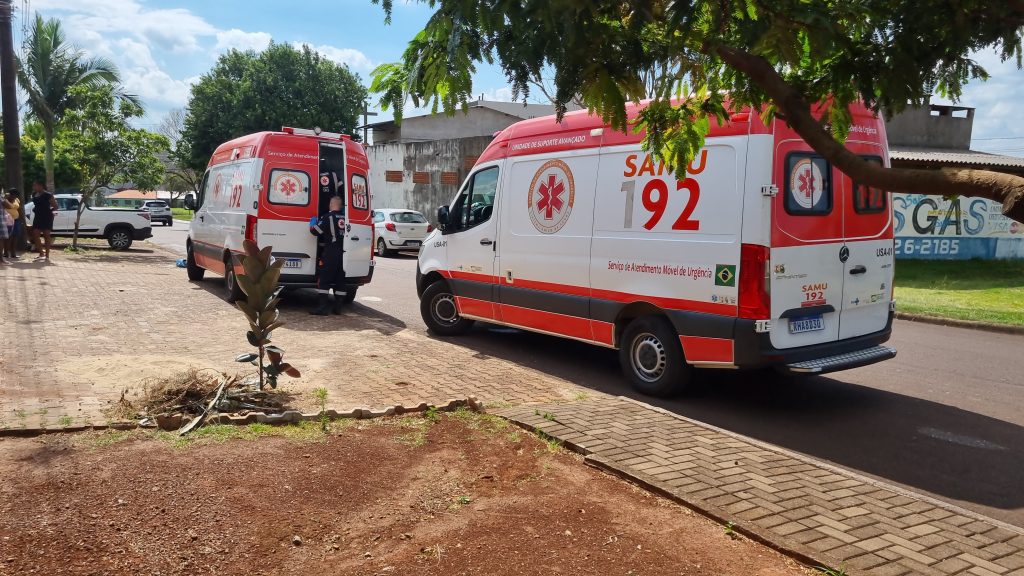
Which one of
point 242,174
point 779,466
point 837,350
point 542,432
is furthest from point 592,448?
point 242,174

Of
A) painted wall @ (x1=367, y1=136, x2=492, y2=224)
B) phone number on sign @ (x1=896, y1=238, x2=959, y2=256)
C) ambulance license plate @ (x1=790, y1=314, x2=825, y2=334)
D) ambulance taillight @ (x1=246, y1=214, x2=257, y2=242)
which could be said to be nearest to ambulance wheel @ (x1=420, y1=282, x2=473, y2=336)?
ambulance taillight @ (x1=246, y1=214, x2=257, y2=242)

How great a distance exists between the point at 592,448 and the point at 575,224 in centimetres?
323

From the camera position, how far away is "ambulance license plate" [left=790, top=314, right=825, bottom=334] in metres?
6.22

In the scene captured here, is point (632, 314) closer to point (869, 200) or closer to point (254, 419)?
point (869, 200)

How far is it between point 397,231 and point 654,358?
56.7ft

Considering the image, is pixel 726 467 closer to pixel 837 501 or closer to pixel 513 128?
pixel 837 501

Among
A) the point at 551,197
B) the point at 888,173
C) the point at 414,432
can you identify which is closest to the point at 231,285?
the point at 551,197

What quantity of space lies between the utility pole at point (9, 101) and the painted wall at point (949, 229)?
860 inches

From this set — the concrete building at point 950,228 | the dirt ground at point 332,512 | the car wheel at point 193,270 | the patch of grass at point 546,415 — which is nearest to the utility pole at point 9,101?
the car wheel at point 193,270

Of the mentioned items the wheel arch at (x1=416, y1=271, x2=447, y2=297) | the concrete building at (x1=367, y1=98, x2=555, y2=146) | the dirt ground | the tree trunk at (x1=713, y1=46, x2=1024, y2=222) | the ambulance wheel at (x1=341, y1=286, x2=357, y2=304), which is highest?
the concrete building at (x1=367, y1=98, x2=555, y2=146)

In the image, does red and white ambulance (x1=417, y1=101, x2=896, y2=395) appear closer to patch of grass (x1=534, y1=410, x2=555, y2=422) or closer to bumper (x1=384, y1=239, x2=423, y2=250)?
patch of grass (x1=534, y1=410, x2=555, y2=422)

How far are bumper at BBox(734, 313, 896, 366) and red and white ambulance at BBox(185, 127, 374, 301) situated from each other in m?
6.76

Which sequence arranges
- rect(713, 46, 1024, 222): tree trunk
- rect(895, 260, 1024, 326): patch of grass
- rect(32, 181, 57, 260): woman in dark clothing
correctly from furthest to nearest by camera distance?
rect(32, 181, 57, 260): woman in dark clothing → rect(895, 260, 1024, 326): patch of grass → rect(713, 46, 1024, 222): tree trunk

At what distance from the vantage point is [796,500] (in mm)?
4227
